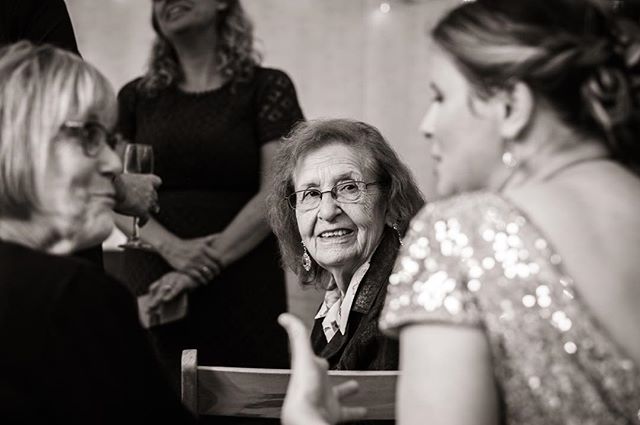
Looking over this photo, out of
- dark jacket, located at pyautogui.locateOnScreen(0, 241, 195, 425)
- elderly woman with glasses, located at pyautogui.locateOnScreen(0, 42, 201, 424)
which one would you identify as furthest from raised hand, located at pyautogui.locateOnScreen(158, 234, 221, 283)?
dark jacket, located at pyautogui.locateOnScreen(0, 241, 195, 425)

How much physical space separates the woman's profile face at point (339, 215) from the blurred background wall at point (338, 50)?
3341 millimetres

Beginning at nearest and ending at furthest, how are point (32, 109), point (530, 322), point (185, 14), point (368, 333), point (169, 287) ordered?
1. point (530, 322)
2. point (32, 109)
3. point (368, 333)
4. point (169, 287)
5. point (185, 14)

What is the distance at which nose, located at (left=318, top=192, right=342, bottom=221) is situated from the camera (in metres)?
2.64

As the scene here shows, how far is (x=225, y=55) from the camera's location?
330cm

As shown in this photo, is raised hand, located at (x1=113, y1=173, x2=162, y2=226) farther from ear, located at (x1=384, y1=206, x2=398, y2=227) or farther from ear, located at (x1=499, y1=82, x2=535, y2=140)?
ear, located at (x1=499, y1=82, x2=535, y2=140)

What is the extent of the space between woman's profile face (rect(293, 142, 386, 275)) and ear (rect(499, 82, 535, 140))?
4.25ft

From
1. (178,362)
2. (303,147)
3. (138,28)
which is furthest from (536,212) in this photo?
(138,28)

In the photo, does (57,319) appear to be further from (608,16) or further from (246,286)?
(246,286)

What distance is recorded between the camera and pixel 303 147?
8.92 ft

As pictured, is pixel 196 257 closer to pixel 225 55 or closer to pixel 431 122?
pixel 225 55

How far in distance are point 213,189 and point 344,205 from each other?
73cm

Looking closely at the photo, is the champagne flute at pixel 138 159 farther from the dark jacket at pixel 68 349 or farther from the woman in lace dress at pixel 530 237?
the woman in lace dress at pixel 530 237

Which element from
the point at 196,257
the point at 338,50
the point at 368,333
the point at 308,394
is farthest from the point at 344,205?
the point at 338,50

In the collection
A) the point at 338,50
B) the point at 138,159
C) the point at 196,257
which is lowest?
the point at 196,257
